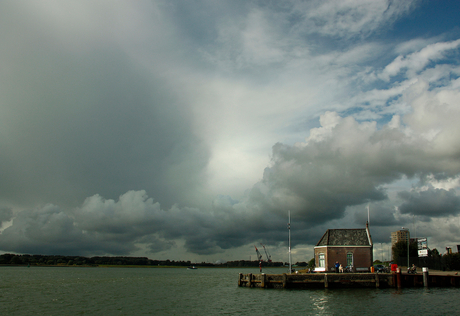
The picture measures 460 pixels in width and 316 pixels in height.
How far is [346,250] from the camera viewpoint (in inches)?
2537

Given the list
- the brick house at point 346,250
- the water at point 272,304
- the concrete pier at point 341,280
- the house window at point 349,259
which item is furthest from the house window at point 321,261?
the water at point 272,304

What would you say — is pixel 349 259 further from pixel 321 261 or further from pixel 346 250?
pixel 321 261

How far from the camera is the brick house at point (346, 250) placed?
209 ft

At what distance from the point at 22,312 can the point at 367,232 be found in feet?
185


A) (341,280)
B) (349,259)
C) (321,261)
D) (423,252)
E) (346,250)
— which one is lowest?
(341,280)

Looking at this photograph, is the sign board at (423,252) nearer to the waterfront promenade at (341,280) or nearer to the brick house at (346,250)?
the brick house at (346,250)

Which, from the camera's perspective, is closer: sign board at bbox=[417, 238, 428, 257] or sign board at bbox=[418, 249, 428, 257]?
sign board at bbox=[418, 249, 428, 257]

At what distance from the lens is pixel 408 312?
3516 cm

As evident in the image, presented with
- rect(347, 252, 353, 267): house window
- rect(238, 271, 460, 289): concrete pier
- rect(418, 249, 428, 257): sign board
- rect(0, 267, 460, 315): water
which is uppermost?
rect(347, 252, 353, 267): house window

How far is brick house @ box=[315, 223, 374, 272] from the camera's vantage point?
6356cm

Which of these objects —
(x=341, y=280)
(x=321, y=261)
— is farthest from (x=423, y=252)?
(x=341, y=280)

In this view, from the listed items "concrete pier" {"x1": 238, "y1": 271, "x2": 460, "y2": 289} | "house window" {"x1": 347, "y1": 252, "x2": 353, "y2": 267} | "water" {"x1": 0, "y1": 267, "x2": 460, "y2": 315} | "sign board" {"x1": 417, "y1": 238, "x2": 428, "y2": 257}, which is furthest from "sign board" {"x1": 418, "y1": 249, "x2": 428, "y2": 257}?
"water" {"x1": 0, "y1": 267, "x2": 460, "y2": 315}

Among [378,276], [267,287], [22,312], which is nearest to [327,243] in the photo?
[378,276]

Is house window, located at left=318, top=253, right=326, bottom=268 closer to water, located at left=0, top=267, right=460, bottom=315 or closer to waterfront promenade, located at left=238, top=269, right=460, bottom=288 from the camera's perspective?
waterfront promenade, located at left=238, top=269, right=460, bottom=288
